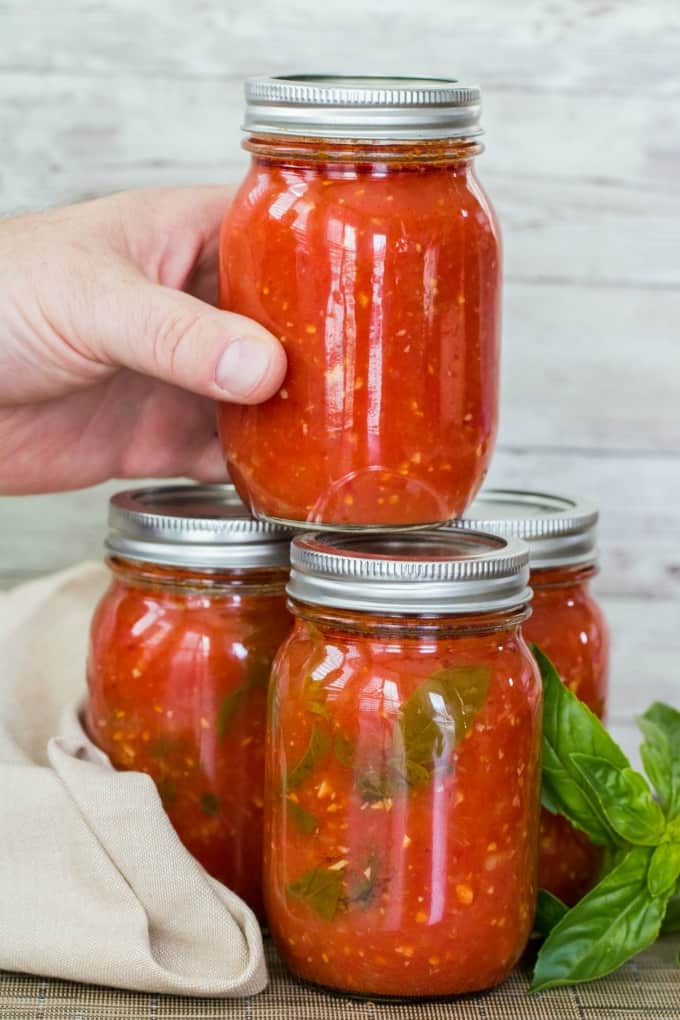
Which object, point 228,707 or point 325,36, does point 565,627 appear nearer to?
point 228,707

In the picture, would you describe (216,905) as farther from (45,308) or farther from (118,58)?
(118,58)

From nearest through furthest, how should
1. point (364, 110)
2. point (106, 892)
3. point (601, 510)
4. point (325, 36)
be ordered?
point (364, 110)
point (106, 892)
point (325, 36)
point (601, 510)

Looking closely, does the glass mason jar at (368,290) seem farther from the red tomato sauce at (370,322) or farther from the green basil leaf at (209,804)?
the green basil leaf at (209,804)

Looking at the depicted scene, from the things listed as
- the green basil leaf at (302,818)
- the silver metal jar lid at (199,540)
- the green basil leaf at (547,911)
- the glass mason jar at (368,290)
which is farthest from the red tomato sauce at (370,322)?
the green basil leaf at (547,911)

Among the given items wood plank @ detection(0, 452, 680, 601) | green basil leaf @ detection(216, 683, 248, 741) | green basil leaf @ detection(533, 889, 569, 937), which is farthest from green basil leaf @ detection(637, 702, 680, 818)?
wood plank @ detection(0, 452, 680, 601)

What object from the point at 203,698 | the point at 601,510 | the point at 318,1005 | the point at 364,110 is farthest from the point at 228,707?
the point at 601,510

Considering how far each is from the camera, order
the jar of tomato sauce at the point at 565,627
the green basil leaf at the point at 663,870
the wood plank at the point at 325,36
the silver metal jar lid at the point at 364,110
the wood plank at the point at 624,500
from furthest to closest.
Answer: the wood plank at the point at 624,500 < the wood plank at the point at 325,36 < the jar of tomato sauce at the point at 565,627 < the green basil leaf at the point at 663,870 < the silver metal jar lid at the point at 364,110

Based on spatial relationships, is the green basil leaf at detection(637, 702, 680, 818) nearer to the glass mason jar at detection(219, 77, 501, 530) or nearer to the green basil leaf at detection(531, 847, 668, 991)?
the green basil leaf at detection(531, 847, 668, 991)
